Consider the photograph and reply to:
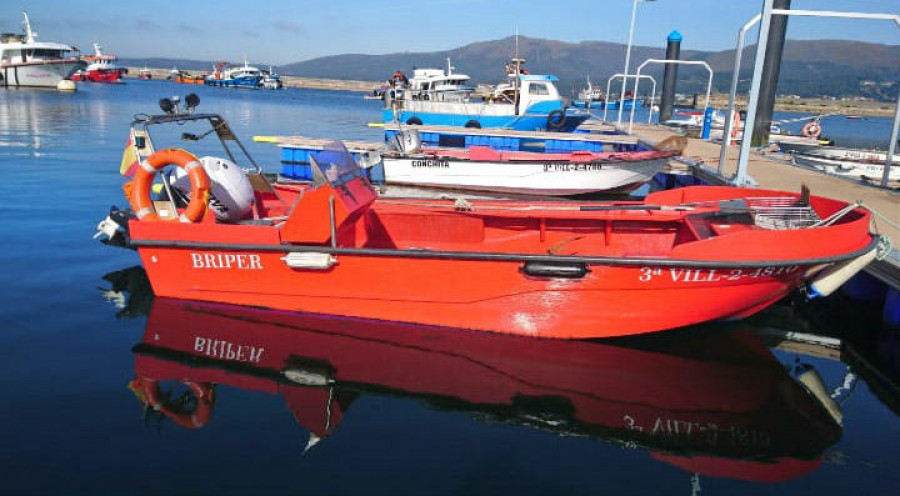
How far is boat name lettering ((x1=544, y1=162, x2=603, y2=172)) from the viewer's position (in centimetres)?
1310

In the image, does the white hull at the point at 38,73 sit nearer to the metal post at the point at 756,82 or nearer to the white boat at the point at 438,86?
the white boat at the point at 438,86

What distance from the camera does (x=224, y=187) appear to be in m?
7.26

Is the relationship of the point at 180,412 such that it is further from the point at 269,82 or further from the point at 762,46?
the point at 269,82

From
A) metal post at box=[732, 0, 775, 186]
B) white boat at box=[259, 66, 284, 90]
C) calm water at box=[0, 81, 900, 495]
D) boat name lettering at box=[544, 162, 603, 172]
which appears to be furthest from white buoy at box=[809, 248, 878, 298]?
white boat at box=[259, 66, 284, 90]

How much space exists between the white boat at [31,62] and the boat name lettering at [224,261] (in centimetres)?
6438

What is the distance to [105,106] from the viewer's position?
41375 mm

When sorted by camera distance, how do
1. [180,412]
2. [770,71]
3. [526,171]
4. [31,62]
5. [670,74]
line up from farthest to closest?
[31,62] → [670,74] → [770,71] → [526,171] → [180,412]

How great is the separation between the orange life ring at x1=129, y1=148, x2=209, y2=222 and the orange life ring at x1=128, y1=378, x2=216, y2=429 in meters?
2.03

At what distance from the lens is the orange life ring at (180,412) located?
494 cm

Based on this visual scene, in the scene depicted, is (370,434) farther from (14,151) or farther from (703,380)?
(14,151)

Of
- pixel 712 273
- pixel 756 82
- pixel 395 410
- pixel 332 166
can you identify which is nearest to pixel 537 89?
pixel 756 82

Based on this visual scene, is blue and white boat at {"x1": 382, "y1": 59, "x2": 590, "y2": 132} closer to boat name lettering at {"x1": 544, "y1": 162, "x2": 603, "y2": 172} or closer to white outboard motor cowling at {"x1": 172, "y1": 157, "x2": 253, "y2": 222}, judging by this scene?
boat name lettering at {"x1": 544, "y1": 162, "x2": 603, "y2": 172}

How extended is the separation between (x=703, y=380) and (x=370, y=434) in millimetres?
3394

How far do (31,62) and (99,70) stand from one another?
86.2 ft
